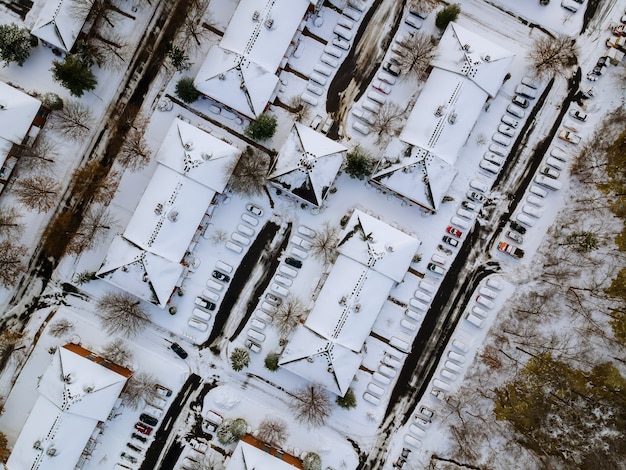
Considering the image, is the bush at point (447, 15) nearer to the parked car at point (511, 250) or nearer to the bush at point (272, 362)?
the parked car at point (511, 250)

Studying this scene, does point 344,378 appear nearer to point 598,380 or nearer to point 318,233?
point 318,233

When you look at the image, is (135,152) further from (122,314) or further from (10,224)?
(122,314)

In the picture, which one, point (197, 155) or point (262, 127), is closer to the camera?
point (197, 155)

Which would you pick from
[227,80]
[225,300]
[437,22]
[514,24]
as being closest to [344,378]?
[225,300]

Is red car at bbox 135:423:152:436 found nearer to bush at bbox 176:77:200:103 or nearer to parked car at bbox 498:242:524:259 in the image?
bush at bbox 176:77:200:103

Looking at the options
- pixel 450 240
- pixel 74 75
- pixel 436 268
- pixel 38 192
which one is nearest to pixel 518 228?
pixel 450 240
